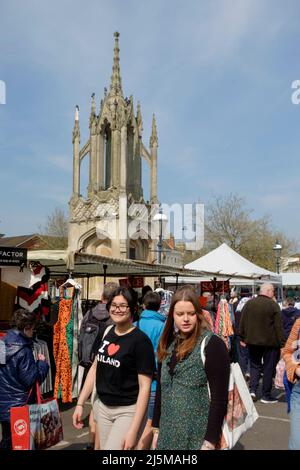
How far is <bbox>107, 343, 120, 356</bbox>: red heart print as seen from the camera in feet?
10.6

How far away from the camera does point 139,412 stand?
2.98 m

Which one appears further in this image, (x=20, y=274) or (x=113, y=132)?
(x=113, y=132)

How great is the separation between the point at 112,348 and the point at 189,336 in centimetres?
78

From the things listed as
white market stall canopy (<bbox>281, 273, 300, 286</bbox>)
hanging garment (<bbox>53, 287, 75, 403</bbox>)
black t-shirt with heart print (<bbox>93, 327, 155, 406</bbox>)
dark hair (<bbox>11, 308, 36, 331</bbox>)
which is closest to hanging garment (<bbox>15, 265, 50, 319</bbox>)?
hanging garment (<bbox>53, 287, 75, 403</bbox>)

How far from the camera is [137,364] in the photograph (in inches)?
124

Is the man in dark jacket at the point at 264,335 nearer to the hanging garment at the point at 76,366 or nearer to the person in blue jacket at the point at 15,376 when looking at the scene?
the hanging garment at the point at 76,366

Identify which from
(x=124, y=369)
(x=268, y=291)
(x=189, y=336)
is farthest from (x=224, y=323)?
(x=189, y=336)

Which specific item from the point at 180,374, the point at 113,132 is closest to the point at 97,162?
the point at 113,132

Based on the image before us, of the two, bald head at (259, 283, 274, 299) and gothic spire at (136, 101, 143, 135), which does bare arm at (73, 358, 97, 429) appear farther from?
gothic spire at (136, 101, 143, 135)

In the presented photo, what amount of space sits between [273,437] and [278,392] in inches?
120

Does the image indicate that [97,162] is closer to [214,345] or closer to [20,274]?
[20,274]

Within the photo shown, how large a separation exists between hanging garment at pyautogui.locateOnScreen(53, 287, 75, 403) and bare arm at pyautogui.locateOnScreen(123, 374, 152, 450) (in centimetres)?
395

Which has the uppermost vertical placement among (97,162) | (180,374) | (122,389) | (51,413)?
(97,162)
